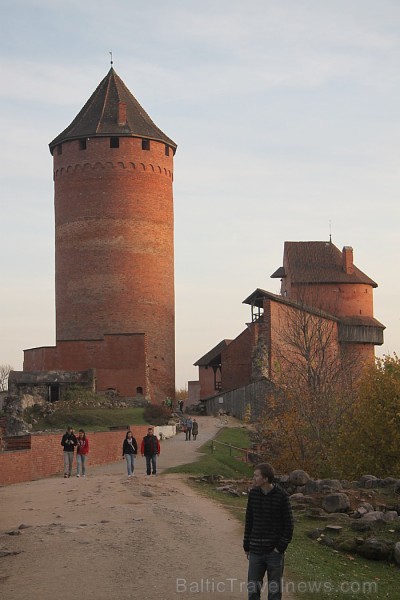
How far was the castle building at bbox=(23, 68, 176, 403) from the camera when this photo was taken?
48.3m

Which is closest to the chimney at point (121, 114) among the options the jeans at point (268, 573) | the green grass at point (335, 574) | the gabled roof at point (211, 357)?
the gabled roof at point (211, 357)

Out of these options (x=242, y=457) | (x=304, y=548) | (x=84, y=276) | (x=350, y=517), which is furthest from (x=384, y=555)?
(x=84, y=276)

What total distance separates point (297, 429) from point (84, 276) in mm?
21393

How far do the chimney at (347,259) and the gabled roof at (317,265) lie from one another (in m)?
0.18

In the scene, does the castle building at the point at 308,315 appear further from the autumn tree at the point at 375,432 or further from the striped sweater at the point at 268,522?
the striped sweater at the point at 268,522

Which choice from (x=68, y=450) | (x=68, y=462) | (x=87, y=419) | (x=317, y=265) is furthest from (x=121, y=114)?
(x=68, y=462)

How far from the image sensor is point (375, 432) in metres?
25.4

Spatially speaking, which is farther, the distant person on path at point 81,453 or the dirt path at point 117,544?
the distant person on path at point 81,453

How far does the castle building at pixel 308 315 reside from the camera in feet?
156

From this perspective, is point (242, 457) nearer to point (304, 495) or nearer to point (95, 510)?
Answer: point (304, 495)

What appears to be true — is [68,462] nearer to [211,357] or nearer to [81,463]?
[81,463]

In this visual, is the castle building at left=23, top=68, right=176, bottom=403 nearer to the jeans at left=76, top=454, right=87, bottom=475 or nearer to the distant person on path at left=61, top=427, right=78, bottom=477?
the jeans at left=76, top=454, right=87, bottom=475

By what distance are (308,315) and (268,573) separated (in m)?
38.6

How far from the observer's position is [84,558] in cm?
1178
